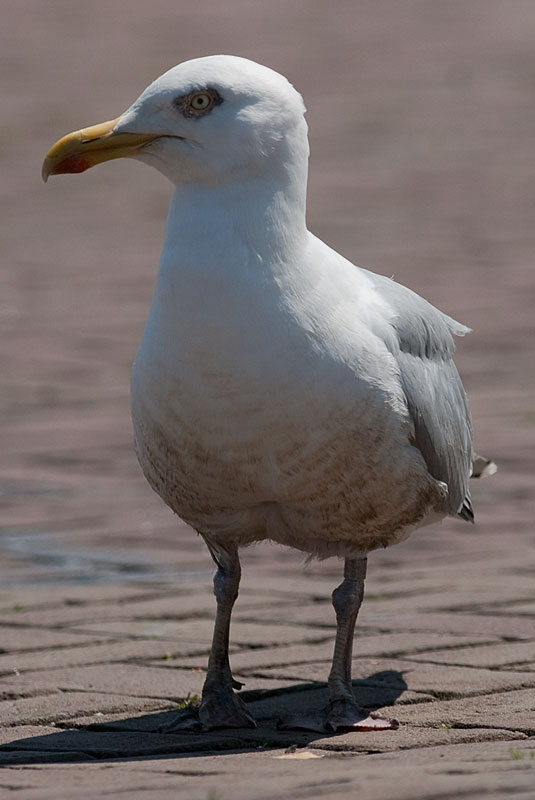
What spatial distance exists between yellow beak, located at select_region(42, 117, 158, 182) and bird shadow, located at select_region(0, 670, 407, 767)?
1.52 m

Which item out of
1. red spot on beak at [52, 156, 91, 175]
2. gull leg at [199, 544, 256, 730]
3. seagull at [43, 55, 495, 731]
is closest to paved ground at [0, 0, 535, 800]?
gull leg at [199, 544, 256, 730]

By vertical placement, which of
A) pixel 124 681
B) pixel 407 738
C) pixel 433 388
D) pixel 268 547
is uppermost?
pixel 433 388

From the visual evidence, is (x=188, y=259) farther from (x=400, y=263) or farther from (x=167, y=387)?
(x=400, y=263)

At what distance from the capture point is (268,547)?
24.1 ft

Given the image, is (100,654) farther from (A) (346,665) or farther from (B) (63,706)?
(A) (346,665)

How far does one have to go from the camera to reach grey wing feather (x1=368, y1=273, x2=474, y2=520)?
179 inches

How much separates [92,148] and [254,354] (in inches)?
30.0

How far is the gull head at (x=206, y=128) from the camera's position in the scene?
4.16 meters

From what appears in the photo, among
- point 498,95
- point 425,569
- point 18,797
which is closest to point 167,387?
point 18,797

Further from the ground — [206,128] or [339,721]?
[206,128]

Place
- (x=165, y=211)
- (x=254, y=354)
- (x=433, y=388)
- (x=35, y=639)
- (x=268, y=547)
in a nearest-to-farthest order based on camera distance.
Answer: (x=254, y=354), (x=433, y=388), (x=35, y=639), (x=268, y=547), (x=165, y=211)

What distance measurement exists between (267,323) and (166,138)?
1.95 ft

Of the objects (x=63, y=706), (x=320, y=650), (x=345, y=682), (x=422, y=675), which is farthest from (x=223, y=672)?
(x=320, y=650)

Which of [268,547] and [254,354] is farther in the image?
[268,547]
